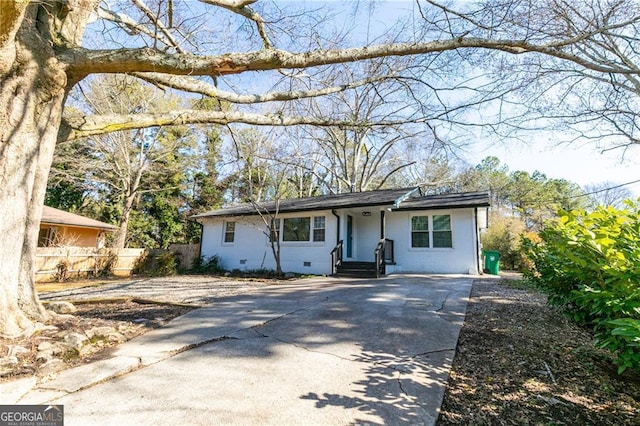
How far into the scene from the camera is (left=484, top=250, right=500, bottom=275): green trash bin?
13.0 meters

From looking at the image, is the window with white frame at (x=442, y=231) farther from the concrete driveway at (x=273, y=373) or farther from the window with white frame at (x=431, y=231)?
the concrete driveway at (x=273, y=373)

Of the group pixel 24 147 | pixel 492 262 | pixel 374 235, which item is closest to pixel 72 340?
pixel 24 147

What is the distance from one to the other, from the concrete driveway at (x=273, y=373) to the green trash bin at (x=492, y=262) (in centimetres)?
936

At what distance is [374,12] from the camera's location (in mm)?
5438

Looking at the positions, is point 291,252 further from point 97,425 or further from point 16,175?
point 97,425

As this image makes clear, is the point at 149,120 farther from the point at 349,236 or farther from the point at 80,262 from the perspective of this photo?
the point at 80,262

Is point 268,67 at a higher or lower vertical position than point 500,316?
higher

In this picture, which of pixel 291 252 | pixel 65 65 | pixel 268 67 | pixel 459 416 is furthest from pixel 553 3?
pixel 291 252

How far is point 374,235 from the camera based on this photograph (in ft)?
44.3

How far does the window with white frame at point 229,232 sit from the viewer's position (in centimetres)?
1577

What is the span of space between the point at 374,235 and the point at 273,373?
10930mm

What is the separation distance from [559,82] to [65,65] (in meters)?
10.6

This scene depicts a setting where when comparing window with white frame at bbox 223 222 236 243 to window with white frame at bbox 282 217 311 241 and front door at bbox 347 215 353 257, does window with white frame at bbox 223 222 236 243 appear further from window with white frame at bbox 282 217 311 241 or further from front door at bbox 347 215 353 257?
front door at bbox 347 215 353 257

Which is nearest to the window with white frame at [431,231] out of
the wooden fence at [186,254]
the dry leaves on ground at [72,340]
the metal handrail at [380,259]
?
the metal handrail at [380,259]
